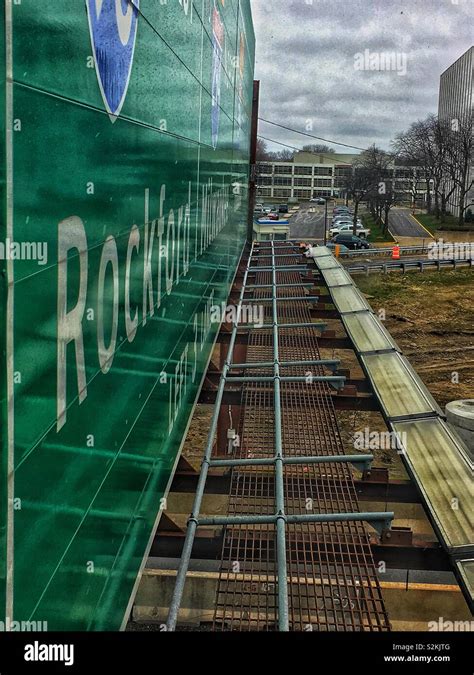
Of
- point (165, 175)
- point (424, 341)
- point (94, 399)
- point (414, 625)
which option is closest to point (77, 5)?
point (94, 399)

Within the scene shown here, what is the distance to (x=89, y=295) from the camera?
243 cm

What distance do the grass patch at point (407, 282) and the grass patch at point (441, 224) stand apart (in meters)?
17.2

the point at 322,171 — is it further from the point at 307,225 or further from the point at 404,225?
the point at 404,225

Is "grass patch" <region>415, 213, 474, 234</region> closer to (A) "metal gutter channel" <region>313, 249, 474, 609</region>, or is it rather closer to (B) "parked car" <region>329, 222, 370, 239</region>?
(B) "parked car" <region>329, 222, 370, 239</region>

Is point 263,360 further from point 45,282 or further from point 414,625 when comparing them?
point 45,282

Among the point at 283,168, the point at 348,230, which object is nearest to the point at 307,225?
the point at 348,230

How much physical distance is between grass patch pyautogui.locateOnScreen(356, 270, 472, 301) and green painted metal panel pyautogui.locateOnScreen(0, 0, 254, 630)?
972 inches

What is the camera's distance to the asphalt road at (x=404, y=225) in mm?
49075

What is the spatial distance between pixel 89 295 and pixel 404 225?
5499 cm

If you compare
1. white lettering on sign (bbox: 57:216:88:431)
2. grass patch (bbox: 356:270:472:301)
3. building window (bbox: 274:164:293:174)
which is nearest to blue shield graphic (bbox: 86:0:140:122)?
white lettering on sign (bbox: 57:216:88:431)

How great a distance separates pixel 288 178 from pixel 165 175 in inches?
3795

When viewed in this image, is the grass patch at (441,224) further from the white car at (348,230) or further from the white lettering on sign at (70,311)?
the white lettering on sign at (70,311)

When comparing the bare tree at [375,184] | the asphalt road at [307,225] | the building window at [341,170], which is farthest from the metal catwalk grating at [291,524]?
the building window at [341,170]

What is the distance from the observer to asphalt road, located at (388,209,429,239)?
49.1 m
